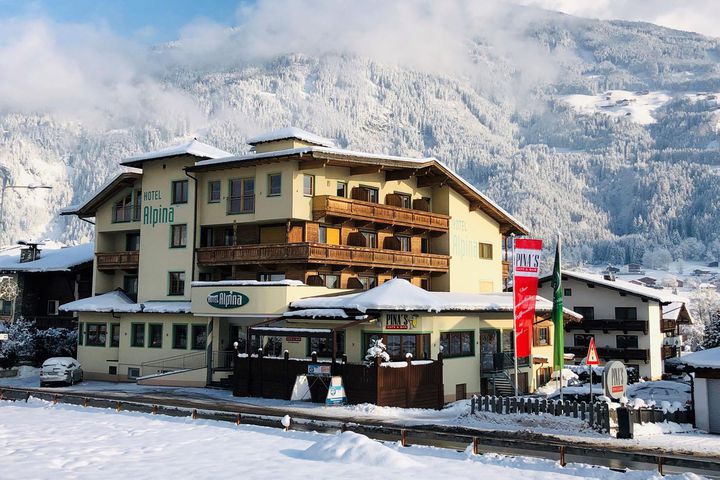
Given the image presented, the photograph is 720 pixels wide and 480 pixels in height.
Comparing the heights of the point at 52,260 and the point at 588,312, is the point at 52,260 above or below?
above

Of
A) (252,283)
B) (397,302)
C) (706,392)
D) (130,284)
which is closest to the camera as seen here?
(706,392)

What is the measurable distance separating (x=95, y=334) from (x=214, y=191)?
1397 centimetres

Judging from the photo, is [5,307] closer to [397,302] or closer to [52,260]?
[52,260]

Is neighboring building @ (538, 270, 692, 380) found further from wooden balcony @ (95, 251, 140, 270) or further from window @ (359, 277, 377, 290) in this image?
wooden balcony @ (95, 251, 140, 270)

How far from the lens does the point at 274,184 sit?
157ft

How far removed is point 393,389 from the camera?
1467 inches

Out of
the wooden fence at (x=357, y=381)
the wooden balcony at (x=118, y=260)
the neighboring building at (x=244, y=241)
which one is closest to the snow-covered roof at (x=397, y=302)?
the neighboring building at (x=244, y=241)

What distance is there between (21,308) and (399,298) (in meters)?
38.3

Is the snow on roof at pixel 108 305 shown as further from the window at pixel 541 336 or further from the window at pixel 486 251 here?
the window at pixel 541 336

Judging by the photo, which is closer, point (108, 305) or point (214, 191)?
point (214, 191)

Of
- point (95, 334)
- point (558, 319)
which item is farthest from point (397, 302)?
point (95, 334)

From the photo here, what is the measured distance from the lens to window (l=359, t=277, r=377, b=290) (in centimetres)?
5041

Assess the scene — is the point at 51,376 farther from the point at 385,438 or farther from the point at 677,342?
the point at 677,342

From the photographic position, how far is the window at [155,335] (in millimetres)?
50688
